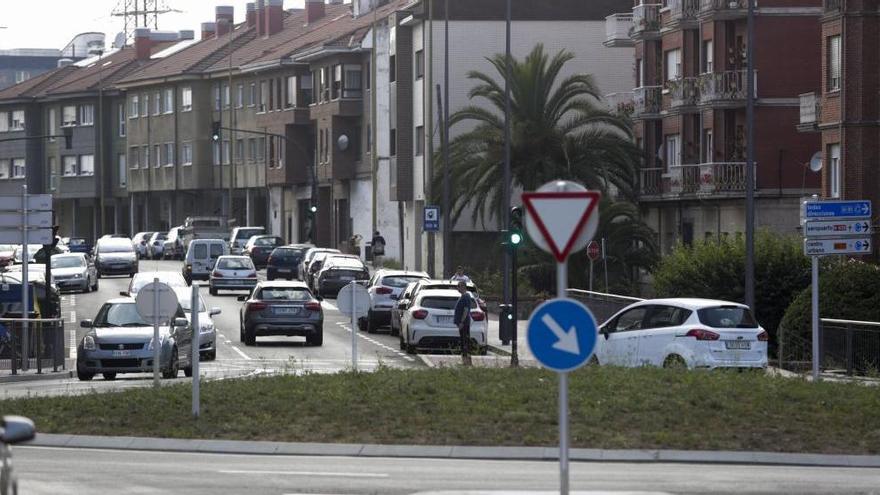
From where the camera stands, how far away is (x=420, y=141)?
265ft

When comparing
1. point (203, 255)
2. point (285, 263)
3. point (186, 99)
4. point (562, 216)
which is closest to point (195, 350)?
point (562, 216)

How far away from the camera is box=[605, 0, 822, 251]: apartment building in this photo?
5916cm

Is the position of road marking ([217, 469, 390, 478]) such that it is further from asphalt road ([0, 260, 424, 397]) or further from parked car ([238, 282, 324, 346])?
parked car ([238, 282, 324, 346])

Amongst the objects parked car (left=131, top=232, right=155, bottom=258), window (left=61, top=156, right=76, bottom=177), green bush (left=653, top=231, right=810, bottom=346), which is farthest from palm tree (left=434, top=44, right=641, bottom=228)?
window (left=61, top=156, right=76, bottom=177)

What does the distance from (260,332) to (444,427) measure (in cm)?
2276

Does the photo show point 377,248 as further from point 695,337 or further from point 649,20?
point 695,337

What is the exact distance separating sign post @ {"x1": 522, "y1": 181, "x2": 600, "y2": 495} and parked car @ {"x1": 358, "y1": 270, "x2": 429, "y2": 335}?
35.2 m

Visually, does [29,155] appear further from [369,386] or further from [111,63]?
[369,386]

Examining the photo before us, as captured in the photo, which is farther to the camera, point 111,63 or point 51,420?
point 111,63

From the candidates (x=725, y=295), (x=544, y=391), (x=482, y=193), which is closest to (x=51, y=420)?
(x=544, y=391)

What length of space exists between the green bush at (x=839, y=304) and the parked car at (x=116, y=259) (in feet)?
151

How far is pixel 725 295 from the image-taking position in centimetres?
4297

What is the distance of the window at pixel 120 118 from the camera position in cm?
Answer: 12275

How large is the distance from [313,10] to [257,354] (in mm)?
74207
